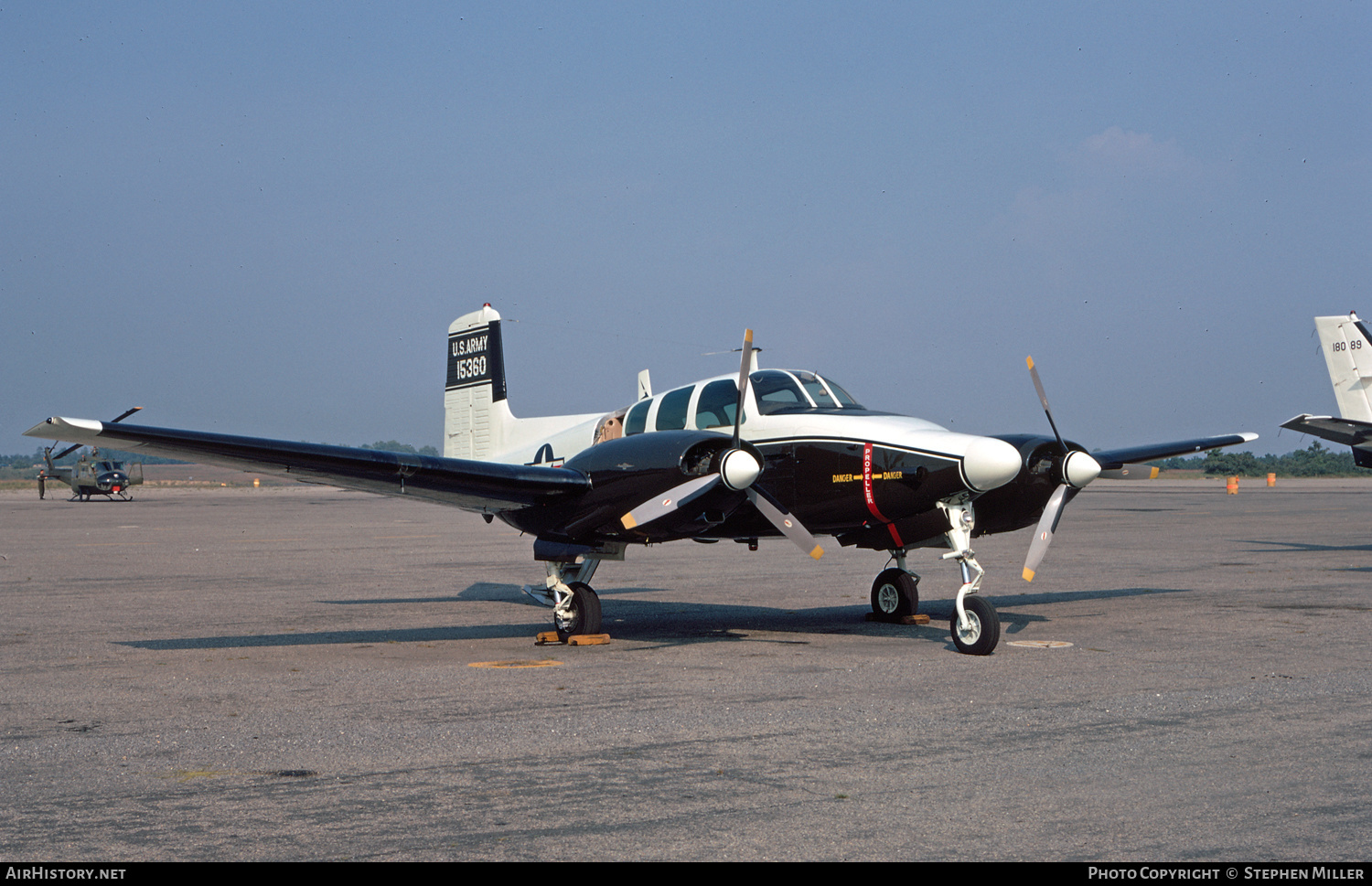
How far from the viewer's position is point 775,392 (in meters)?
13.2

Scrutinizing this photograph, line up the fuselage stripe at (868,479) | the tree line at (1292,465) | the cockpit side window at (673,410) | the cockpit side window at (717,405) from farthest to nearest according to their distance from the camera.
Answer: the tree line at (1292,465), the cockpit side window at (673,410), the cockpit side window at (717,405), the fuselage stripe at (868,479)

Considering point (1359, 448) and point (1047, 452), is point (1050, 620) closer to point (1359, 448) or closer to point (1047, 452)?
point (1047, 452)

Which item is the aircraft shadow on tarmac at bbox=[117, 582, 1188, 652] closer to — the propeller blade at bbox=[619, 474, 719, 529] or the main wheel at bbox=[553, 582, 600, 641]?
the main wheel at bbox=[553, 582, 600, 641]

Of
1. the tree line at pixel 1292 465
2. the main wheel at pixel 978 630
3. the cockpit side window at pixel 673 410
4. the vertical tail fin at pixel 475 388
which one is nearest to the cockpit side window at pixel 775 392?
the cockpit side window at pixel 673 410

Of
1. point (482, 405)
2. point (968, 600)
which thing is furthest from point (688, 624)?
point (482, 405)

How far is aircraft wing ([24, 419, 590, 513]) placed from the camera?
1110cm

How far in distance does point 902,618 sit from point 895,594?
0.31m

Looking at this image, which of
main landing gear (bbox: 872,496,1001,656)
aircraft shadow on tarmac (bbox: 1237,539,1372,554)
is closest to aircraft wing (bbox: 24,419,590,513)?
main landing gear (bbox: 872,496,1001,656)

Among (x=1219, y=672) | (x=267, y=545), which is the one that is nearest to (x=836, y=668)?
(x=1219, y=672)

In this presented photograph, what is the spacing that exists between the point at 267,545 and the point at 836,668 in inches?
884

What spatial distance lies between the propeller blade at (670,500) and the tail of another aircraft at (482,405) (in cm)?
541

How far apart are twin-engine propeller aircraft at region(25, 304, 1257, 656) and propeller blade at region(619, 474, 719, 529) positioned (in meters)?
A: 0.02

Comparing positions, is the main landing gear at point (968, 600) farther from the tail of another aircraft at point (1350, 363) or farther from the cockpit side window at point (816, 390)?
the tail of another aircraft at point (1350, 363)

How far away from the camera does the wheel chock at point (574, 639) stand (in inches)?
501
